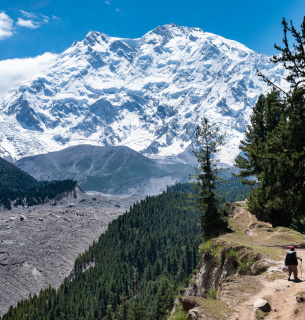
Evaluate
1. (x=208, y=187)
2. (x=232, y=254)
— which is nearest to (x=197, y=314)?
(x=232, y=254)

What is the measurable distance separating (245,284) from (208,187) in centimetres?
2201

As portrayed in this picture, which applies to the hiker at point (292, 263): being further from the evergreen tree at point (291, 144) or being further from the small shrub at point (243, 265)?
the evergreen tree at point (291, 144)

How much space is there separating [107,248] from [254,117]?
508ft

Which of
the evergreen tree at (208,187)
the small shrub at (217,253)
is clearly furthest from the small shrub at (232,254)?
the evergreen tree at (208,187)

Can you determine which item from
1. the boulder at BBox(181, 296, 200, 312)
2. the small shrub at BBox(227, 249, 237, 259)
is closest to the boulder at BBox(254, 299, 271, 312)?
the boulder at BBox(181, 296, 200, 312)

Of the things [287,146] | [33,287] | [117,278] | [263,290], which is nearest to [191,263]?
[117,278]

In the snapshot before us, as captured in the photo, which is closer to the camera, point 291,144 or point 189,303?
point 189,303

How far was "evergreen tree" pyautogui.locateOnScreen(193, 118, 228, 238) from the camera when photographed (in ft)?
123

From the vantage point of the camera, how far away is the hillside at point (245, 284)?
14172mm

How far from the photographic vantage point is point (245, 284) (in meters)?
17.3

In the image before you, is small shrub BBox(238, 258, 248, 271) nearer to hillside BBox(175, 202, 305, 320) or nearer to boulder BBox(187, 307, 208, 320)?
hillside BBox(175, 202, 305, 320)

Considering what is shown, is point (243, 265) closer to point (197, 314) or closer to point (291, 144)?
point (197, 314)

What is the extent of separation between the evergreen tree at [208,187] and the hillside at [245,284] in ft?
26.7

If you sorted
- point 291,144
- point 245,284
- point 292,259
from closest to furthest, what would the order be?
point 292,259, point 245,284, point 291,144
